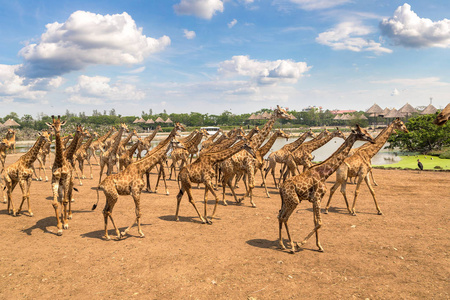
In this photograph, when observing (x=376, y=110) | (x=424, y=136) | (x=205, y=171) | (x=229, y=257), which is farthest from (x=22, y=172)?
(x=376, y=110)

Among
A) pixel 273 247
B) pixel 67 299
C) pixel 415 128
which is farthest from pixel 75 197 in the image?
pixel 415 128

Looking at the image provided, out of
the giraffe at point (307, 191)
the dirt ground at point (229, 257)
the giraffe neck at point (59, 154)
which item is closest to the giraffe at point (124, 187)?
the dirt ground at point (229, 257)

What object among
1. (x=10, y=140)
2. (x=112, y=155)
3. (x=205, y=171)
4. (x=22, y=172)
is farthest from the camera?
(x=10, y=140)

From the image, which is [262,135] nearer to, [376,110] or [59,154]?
[59,154]

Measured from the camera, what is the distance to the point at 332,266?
6586 mm

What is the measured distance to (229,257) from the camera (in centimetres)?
706

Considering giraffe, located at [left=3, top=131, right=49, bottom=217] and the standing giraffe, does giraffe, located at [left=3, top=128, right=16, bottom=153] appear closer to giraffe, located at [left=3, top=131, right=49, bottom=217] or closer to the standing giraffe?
giraffe, located at [left=3, top=131, right=49, bottom=217]

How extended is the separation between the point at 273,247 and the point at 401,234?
13.4 ft

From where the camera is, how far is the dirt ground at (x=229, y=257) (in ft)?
18.8

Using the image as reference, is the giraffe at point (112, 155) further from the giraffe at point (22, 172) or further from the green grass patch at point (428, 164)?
the green grass patch at point (428, 164)

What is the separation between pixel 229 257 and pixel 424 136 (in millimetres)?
29139

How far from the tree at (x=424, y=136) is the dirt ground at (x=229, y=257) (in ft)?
66.1

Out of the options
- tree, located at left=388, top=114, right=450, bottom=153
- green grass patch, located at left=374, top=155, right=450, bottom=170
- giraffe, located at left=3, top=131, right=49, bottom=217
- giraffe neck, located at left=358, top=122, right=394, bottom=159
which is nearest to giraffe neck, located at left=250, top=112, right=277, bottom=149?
giraffe neck, located at left=358, top=122, right=394, bottom=159

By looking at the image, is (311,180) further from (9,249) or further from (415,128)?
(415,128)
